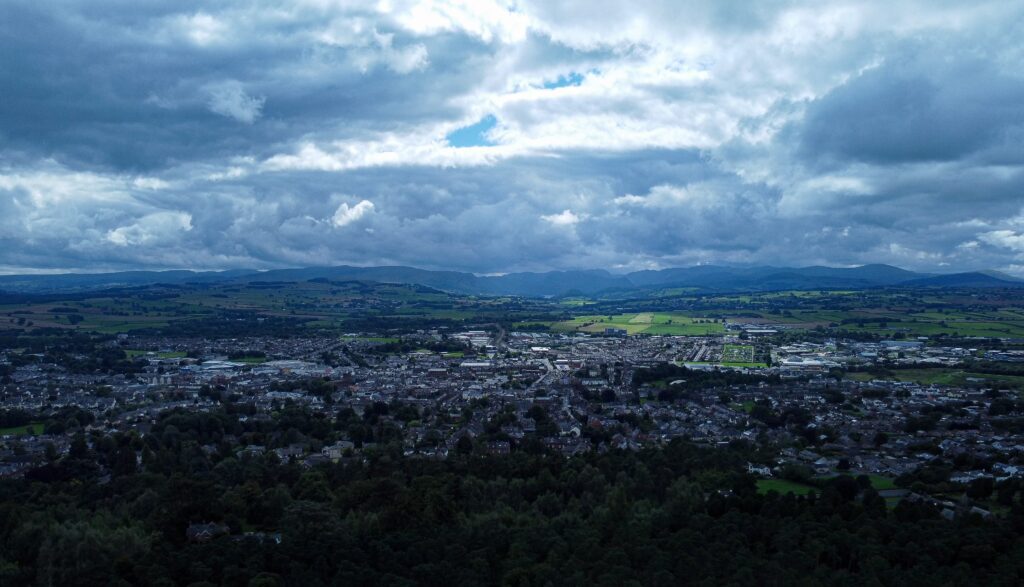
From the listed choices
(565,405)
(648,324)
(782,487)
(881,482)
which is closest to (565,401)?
(565,405)

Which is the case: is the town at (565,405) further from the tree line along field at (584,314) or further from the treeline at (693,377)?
the tree line along field at (584,314)

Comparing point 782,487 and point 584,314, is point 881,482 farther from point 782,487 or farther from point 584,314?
point 584,314

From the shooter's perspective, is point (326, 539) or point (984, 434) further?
point (984, 434)

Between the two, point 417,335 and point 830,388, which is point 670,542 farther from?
point 417,335

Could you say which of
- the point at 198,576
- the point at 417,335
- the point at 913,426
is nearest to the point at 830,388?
the point at 913,426

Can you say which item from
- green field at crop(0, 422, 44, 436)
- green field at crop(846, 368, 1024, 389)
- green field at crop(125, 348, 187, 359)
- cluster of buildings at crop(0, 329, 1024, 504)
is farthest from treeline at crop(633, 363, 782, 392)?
green field at crop(125, 348, 187, 359)

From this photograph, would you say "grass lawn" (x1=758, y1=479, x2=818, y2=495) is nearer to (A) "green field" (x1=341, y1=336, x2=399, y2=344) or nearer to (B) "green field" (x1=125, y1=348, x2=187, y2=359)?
(B) "green field" (x1=125, y1=348, x2=187, y2=359)
